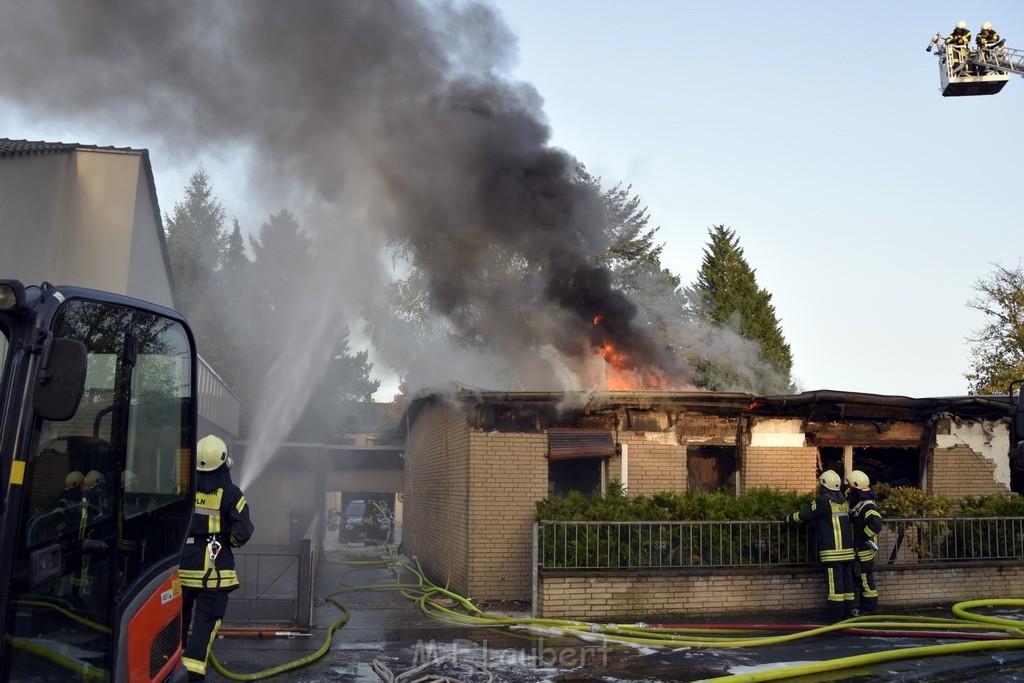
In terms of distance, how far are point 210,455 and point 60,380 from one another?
3638 mm

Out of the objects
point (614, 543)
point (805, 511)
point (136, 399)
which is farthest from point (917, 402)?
point (136, 399)

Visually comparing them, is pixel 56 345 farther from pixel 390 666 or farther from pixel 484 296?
pixel 484 296

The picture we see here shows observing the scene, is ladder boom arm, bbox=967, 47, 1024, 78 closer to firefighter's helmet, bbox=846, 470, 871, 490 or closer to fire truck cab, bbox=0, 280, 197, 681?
firefighter's helmet, bbox=846, 470, 871, 490

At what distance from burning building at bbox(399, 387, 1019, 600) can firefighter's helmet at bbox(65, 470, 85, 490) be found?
8.73 m

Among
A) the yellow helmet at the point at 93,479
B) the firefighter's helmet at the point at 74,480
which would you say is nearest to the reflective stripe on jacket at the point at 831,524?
the yellow helmet at the point at 93,479

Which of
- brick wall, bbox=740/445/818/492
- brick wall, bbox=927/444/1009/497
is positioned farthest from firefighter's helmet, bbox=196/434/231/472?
brick wall, bbox=927/444/1009/497

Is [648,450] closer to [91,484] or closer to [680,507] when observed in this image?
[680,507]

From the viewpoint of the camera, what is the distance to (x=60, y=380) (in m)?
3.23

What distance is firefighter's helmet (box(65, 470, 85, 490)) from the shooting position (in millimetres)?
3645

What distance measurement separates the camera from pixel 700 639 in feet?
30.5

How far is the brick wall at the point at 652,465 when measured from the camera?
13.6 m

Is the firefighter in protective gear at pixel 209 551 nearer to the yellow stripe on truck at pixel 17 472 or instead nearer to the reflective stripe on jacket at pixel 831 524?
the yellow stripe on truck at pixel 17 472

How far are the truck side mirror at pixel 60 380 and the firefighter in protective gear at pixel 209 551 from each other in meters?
3.25

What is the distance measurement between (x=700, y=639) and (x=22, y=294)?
7.78 metres
